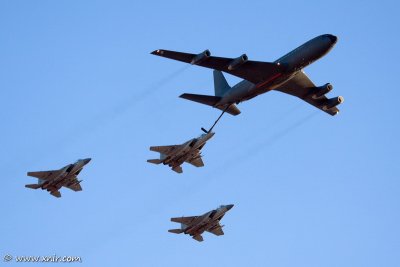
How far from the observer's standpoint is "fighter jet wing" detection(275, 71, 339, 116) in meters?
97.4

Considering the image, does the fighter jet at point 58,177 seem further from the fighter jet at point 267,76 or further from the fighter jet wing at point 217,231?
the fighter jet wing at point 217,231

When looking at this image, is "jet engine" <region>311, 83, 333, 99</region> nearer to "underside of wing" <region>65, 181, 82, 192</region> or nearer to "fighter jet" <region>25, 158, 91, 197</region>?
"fighter jet" <region>25, 158, 91, 197</region>

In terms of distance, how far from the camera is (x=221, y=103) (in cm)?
9631

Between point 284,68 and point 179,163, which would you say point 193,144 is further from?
point 284,68

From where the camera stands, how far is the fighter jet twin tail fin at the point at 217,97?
3767 inches

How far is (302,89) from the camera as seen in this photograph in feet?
324

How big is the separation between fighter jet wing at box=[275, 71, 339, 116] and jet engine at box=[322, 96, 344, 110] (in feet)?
1.16

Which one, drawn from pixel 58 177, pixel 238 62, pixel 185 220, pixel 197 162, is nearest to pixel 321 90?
pixel 238 62

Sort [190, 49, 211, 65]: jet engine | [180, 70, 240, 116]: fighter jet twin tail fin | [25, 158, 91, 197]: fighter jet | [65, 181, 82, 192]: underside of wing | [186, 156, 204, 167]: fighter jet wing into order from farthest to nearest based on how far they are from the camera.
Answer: [186, 156, 204, 167]: fighter jet wing
[65, 181, 82, 192]: underside of wing
[25, 158, 91, 197]: fighter jet
[180, 70, 240, 116]: fighter jet twin tail fin
[190, 49, 211, 65]: jet engine

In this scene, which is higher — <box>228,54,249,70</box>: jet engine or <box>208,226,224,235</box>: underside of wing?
<box>228,54,249,70</box>: jet engine

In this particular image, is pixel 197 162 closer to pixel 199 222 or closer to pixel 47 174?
pixel 199 222

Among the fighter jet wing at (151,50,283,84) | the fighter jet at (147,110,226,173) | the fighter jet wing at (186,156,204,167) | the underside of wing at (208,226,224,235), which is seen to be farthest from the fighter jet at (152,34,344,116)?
the underside of wing at (208,226,224,235)

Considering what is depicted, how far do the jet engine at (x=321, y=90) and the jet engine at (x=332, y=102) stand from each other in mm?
2191

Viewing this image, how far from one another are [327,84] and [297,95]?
504cm
